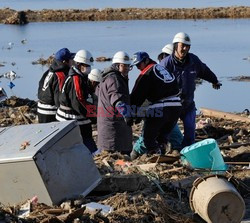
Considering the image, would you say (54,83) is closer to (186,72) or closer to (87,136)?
(87,136)

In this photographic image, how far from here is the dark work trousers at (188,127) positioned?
1194 centimetres

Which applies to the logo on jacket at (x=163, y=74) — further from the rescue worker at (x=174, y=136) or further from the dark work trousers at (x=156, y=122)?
the rescue worker at (x=174, y=136)

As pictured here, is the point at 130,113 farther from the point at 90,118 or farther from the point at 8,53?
the point at 8,53

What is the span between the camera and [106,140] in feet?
35.0

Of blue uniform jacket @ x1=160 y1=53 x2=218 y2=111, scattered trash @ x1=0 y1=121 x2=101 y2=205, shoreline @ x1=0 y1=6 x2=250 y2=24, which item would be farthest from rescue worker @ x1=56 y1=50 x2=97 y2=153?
shoreline @ x1=0 y1=6 x2=250 y2=24

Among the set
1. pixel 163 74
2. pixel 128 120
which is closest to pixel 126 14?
pixel 163 74

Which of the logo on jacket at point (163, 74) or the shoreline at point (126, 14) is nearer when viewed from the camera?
the logo on jacket at point (163, 74)

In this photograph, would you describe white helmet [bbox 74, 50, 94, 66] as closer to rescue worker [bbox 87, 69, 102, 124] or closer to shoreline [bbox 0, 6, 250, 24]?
rescue worker [bbox 87, 69, 102, 124]

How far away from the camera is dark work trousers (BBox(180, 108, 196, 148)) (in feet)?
39.2

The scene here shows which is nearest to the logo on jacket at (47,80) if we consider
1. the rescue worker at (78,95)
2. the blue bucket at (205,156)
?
the rescue worker at (78,95)

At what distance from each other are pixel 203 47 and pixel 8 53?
27.3 ft

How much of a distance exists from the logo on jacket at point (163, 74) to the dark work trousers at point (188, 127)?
4.30ft

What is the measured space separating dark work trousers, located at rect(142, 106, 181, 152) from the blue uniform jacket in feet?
2.66

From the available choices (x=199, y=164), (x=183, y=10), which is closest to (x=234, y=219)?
(x=199, y=164)
